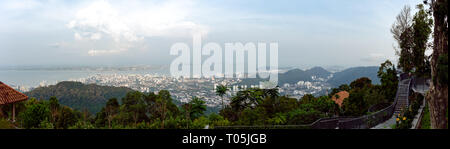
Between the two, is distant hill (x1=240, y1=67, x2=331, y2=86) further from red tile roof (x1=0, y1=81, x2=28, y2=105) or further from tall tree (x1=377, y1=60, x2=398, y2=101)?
red tile roof (x1=0, y1=81, x2=28, y2=105)

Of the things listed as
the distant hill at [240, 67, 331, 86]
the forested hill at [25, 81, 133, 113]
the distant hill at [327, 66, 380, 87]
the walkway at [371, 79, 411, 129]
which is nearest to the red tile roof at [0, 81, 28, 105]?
the walkway at [371, 79, 411, 129]

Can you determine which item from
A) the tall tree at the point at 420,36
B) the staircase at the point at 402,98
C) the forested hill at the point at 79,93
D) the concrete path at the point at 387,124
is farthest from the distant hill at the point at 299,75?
the concrete path at the point at 387,124

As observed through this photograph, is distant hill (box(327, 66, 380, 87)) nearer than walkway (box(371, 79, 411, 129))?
No

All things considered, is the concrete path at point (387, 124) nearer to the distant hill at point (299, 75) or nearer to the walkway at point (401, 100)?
the walkway at point (401, 100)
